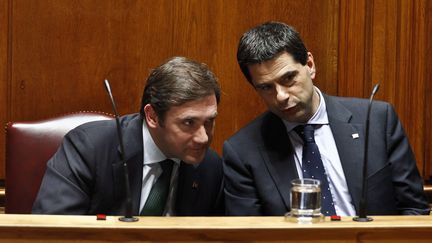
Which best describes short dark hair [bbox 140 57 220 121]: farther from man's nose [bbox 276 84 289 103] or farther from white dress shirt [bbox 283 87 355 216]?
white dress shirt [bbox 283 87 355 216]

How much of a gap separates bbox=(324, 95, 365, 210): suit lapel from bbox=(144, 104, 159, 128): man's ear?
53 centimetres

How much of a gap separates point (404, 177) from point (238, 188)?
0.49m

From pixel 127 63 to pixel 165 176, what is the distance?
2.16ft

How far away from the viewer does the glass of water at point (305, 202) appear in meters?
1.78

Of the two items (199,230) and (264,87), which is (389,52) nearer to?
Answer: (264,87)

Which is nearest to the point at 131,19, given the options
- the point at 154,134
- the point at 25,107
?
the point at 25,107

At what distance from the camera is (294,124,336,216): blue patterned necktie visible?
7.75ft

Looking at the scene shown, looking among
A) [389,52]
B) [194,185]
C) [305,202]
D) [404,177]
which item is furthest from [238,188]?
[389,52]

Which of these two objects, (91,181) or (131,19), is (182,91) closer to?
(91,181)

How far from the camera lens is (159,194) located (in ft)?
7.63

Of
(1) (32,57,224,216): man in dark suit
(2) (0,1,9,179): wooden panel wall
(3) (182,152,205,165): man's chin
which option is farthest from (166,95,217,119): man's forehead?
(2) (0,1,9,179): wooden panel wall

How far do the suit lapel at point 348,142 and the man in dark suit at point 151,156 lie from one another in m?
0.38

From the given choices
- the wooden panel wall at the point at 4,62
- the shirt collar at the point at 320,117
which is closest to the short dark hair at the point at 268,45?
the shirt collar at the point at 320,117

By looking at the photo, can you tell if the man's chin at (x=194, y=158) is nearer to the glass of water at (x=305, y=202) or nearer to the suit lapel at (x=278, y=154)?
the suit lapel at (x=278, y=154)
